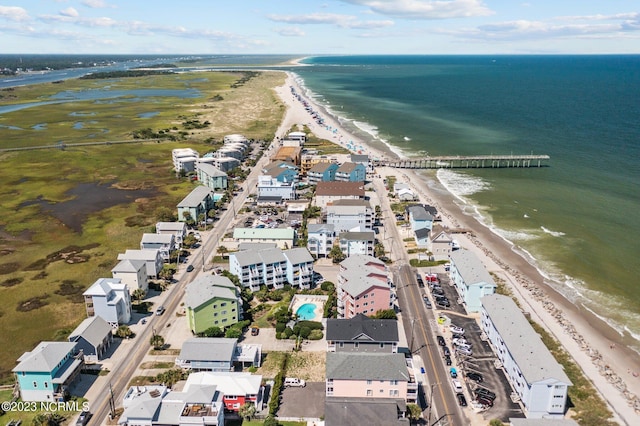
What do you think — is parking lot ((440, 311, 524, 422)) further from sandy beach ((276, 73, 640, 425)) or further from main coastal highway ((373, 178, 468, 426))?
sandy beach ((276, 73, 640, 425))

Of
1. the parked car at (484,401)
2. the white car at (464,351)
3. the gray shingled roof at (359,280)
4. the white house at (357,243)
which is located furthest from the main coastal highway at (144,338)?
the white car at (464,351)

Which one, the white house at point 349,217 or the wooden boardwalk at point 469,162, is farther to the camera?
the wooden boardwalk at point 469,162

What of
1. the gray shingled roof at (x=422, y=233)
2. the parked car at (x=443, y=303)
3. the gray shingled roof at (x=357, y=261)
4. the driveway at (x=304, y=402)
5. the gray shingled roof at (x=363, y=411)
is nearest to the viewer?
the gray shingled roof at (x=363, y=411)

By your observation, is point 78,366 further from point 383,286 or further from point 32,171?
point 32,171

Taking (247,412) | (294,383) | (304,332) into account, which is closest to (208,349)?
(247,412)

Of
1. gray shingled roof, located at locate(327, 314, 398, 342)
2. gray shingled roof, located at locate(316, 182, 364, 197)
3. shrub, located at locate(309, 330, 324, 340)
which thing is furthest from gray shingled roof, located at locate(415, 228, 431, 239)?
shrub, located at locate(309, 330, 324, 340)

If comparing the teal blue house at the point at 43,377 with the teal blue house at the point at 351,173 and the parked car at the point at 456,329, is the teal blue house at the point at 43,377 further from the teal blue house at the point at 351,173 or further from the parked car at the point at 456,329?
the teal blue house at the point at 351,173

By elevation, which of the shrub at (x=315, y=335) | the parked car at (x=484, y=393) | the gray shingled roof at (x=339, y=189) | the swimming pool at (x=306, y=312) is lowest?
the parked car at (x=484, y=393)
